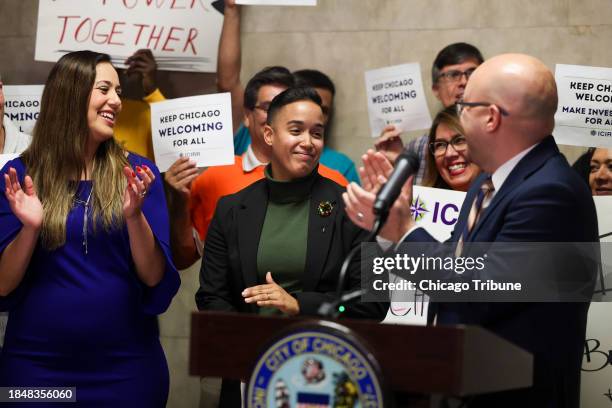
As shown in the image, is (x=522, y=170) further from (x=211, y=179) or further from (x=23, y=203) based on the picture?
(x=211, y=179)

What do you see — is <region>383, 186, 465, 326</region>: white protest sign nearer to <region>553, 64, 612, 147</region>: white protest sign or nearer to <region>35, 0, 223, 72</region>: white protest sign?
<region>553, 64, 612, 147</region>: white protest sign

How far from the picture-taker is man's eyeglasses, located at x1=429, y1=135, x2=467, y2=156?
4273mm

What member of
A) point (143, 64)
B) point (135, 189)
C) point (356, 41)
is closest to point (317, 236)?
point (135, 189)

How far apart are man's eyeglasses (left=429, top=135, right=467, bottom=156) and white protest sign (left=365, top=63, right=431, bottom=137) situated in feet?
2.04

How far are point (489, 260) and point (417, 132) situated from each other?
3.05 m

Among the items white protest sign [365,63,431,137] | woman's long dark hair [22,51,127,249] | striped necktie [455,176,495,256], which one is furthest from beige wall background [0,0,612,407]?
striped necktie [455,176,495,256]

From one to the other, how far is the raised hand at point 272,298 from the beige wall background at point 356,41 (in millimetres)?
2522

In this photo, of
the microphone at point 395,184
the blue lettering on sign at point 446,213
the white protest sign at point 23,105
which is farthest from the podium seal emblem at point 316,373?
the white protest sign at point 23,105

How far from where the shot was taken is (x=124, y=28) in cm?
505

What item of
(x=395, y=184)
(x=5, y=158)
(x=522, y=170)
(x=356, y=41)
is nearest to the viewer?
(x=395, y=184)

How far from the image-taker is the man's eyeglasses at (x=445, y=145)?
4273mm

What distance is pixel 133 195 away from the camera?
3.31 metres

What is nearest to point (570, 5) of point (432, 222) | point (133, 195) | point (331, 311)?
point (432, 222)

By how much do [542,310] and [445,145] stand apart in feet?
6.05
